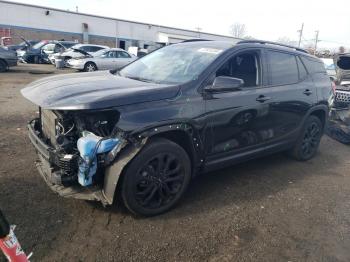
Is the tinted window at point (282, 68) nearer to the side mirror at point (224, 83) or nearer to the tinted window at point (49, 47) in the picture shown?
the side mirror at point (224, 83)

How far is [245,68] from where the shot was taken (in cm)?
445

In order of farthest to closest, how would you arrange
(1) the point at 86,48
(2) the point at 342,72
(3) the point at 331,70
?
(1) the point at 86,48, (3) the point at 331,70, (2) the point at 342,72

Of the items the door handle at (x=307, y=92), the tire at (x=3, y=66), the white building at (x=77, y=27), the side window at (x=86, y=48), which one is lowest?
the tire at (x=3, y=66)

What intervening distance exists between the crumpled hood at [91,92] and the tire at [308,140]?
9.42ft

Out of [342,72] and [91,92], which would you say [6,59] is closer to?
[342,72]

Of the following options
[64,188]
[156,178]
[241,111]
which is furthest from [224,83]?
[64,188]

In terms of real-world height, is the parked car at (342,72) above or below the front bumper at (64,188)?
above

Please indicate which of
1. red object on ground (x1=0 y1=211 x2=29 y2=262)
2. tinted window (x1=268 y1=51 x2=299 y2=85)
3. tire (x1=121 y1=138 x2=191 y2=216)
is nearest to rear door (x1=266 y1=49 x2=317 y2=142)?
tinted window (x1=268 y1=51 x2=299 y2=85)

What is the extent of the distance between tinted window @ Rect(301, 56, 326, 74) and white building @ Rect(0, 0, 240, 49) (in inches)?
1085

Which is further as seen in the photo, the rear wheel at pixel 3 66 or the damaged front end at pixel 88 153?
the rear wheel at pixel 3 66

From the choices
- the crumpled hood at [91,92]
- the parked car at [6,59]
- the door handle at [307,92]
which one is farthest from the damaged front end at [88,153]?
the parked car at [6,59]

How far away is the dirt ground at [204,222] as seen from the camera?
10.1ft

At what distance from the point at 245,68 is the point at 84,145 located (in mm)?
2413

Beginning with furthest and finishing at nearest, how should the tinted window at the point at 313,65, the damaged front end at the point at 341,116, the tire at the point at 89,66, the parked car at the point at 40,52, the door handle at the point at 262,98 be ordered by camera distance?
the parked car at the point at 40,52
the tire at the point at 89,66
the damaged front end at the point at 341,116
the tinted window at the point at 313,65
the door handle at the point at 262,98
